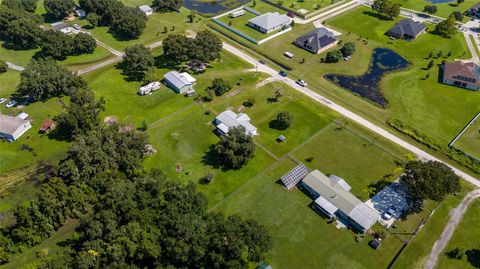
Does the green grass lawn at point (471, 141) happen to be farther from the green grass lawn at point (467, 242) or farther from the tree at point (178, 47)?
the tree at point (178, 47)

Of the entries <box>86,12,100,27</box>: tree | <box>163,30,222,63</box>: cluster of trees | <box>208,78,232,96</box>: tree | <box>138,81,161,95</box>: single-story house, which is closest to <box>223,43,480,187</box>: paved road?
<box>163,30,222,63</box>: cluster of trees

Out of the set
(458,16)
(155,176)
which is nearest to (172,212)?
(155,176)

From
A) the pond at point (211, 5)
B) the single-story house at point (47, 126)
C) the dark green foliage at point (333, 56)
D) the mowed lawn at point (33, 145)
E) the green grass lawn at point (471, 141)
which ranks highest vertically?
the dark green foliage at point (333, 56)

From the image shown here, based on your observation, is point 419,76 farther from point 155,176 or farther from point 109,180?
point 109,180

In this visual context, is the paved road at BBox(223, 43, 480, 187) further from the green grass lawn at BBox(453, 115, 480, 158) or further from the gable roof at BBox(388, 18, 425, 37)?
the gable roof at BBox(388, 18, 425, 37)

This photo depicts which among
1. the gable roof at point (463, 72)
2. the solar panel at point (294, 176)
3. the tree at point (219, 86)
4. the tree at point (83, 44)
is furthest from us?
the tree at point (83, 44)

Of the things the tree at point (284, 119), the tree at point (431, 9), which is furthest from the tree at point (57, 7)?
the tree at point (431, 9)
